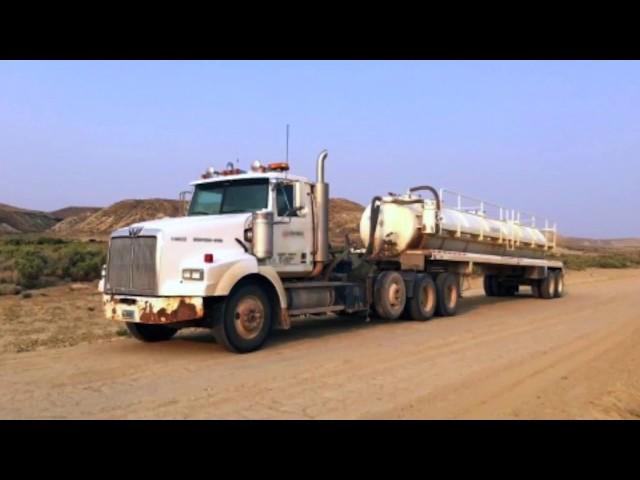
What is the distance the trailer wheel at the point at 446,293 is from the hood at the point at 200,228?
6.64 meters

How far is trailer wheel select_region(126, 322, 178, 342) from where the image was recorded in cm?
1046

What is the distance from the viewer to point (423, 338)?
11383 mm

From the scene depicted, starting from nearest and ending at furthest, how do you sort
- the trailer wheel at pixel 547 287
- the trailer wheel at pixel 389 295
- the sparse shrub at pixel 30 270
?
the trailer wheel at pixel 389 295
the sparse shrub at pixel 30 270
the trailer wheel at pixel 547 287

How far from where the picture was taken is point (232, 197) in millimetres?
10930

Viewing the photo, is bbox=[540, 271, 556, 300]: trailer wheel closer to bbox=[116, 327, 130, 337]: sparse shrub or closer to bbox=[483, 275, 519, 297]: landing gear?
bbox=[483, 275, 519, 297]: landing gear

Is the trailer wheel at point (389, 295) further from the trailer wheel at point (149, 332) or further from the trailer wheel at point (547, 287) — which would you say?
the trailer wheel at point (547, 287)

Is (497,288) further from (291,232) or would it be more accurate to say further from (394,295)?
(291,232)

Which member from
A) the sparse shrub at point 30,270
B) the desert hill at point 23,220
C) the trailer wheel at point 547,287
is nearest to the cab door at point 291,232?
the sparse shrub at point 30,270

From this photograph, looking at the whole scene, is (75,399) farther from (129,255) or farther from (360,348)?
(360,348)

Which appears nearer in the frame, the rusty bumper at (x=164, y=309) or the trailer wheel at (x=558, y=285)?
the rusty bumper at (x=164, y=309)

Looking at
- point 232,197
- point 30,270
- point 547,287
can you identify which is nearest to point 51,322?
point 232,197

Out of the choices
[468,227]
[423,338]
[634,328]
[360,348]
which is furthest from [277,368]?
[468,227]

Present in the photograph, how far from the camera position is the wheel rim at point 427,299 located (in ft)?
48.0
